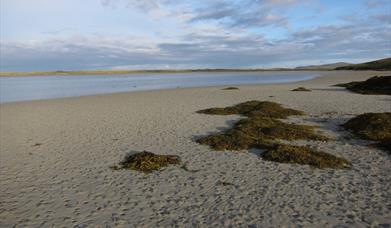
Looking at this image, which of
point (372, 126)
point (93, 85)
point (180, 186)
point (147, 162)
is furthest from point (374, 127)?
point (93, 85)

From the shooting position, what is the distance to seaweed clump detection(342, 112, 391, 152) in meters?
11.0

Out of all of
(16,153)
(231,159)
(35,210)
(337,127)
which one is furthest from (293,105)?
(35,210)

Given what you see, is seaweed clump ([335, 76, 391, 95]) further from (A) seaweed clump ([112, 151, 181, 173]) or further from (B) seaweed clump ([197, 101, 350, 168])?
(A) seaweed clump ([112, 151, 181, 173])

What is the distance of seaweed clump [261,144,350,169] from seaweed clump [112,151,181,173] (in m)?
2.72

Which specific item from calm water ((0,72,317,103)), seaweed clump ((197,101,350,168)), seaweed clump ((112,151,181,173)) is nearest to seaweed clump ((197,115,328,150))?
seaweed clump ((197,101,350,168))

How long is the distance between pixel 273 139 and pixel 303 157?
251cm

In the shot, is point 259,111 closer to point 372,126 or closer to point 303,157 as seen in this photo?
point 372,126

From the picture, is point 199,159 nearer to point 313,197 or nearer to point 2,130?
point 313,197

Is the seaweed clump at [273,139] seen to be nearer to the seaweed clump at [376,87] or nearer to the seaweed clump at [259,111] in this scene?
the seaweed clump at [259,111]

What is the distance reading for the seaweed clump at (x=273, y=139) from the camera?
915cm

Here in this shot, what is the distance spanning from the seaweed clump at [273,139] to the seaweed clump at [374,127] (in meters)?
1.44

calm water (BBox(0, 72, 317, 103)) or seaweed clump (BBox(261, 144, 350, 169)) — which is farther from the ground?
calm water (BBox(0, 72, 317, 103))

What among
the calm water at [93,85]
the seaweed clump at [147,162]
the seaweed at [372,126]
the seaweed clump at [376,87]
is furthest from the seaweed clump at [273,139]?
the calm water at [93,85]

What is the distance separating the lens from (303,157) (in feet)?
30.4
